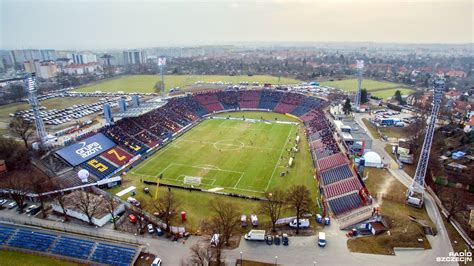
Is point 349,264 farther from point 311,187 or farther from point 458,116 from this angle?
point 458,116

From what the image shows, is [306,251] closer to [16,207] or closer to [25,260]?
[25,260]

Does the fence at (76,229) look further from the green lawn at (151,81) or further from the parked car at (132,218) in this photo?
the green lawn at (151,81)

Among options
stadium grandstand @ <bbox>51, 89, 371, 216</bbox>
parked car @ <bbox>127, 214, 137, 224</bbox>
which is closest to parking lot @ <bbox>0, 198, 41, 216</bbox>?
stadium grandstand @ <bbox>51, 89, 371, 216</bbox>

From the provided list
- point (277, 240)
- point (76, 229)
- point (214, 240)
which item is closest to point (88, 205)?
point (76, 229)

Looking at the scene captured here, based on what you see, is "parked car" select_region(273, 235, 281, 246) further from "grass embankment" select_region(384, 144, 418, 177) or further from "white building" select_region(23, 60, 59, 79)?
"white building" select_region(23, 60, 59, 79)

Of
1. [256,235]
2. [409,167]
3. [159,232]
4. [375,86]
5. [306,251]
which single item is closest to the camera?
[306,251]

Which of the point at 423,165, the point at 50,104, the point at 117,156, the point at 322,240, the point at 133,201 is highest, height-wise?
the point at 423,165
